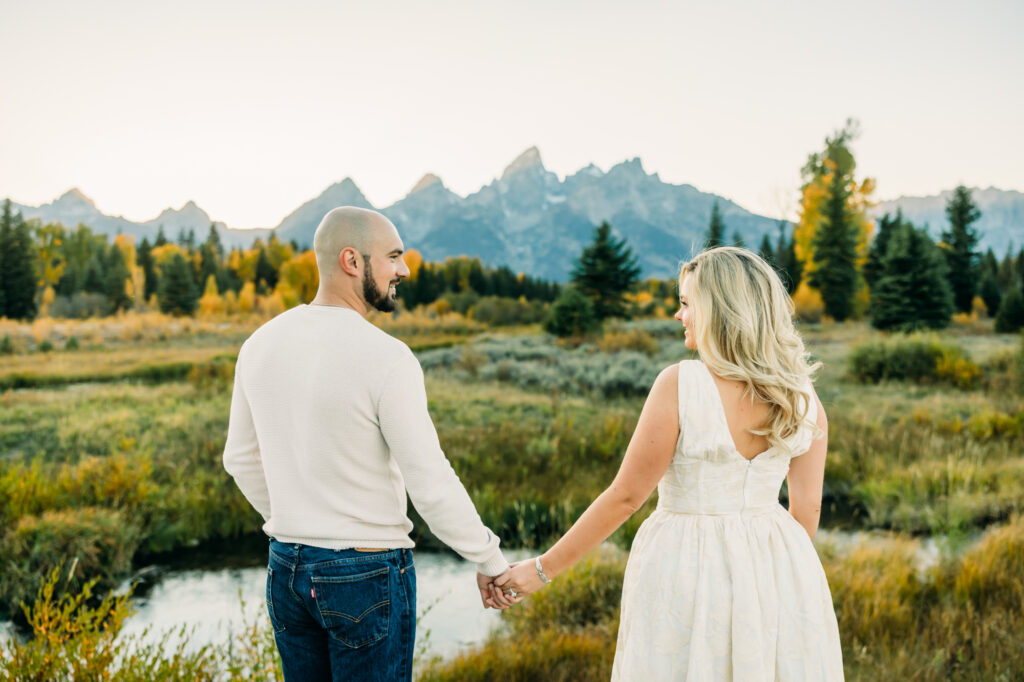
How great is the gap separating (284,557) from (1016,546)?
21.2 feet

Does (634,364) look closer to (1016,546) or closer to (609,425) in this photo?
(609,425)

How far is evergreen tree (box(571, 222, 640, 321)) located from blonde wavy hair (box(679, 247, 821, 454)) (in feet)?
95.0

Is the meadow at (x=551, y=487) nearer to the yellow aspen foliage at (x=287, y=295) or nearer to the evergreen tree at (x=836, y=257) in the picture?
the evergreen tree at (x=836, y=257)

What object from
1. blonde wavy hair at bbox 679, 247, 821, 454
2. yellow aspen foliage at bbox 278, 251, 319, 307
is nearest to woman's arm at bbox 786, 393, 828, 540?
blonde wavy hair at bbox 679, 247, 821, 454

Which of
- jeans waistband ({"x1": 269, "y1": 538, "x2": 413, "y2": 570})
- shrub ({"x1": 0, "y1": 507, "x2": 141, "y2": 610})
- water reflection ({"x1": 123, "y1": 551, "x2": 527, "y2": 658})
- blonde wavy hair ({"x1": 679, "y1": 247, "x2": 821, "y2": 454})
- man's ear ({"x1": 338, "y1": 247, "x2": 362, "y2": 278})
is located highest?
man's ear ({"x1": 338, "y1": 247, "x2": 362, "y2": 278})

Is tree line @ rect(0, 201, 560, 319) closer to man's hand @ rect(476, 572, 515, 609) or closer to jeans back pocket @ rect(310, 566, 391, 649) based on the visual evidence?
man's hand @ rect(476, 572, 515, 609)

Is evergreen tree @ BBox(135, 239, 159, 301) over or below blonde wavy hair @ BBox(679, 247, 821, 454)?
over

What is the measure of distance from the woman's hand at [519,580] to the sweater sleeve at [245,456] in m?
0.88

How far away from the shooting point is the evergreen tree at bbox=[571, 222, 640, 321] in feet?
101

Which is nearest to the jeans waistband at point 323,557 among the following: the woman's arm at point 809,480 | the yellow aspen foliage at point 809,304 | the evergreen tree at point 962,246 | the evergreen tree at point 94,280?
the woman's arm at point 809,480

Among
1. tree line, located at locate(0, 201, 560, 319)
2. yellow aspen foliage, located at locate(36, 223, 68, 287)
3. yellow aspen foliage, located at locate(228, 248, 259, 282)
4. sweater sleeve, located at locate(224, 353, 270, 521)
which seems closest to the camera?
sweater sleeve, located at locate(224, 353, 270, 521)

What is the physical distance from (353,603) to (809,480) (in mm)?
1598

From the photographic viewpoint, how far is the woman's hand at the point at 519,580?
2359 millimetres

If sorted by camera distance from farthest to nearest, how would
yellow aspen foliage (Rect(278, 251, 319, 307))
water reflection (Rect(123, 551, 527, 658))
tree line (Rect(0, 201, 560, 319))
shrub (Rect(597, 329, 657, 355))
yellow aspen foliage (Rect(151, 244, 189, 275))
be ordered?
yellow aspen foliage (Rect(151, 244, 189, 275)), yellow aspen foliage (Rect(278, 251, 319, 307)), tree line (Rect(0, 201, 560, 319)), shrub (Rect(597, 329, 657, 355)), water reflection (Rect(123, 551, 527, 658))
